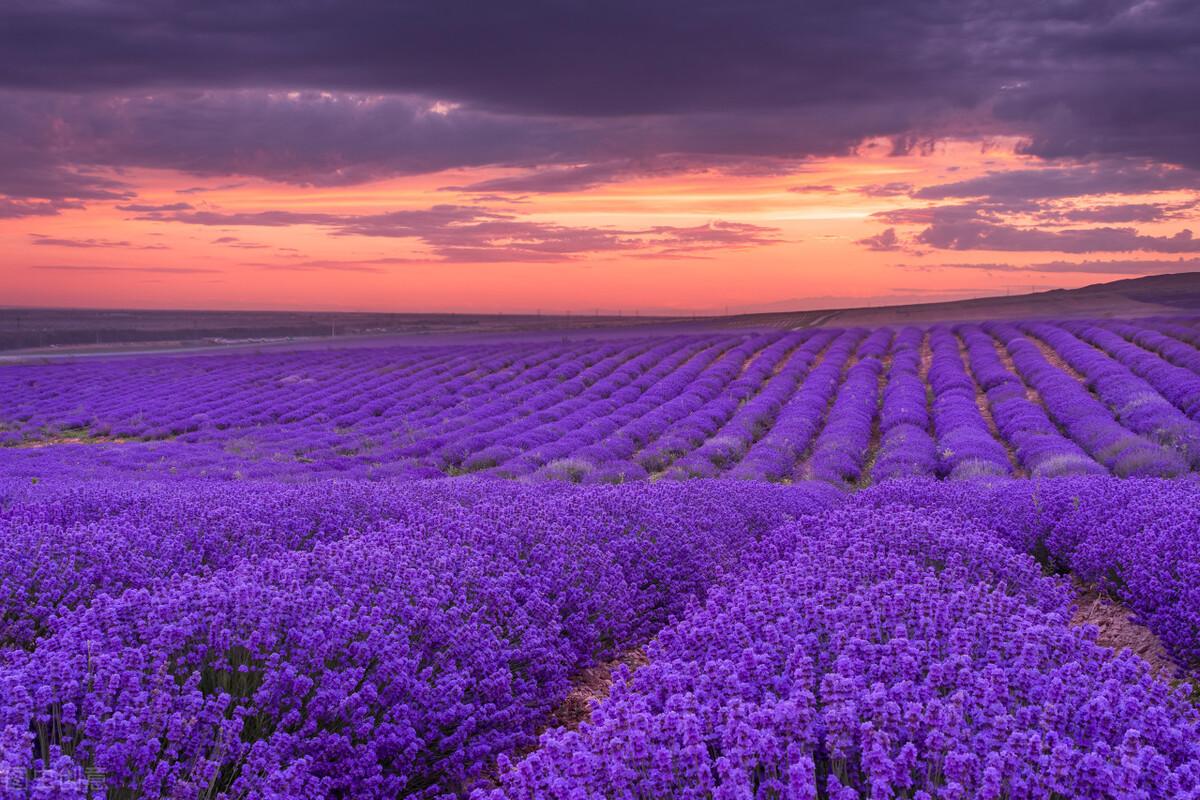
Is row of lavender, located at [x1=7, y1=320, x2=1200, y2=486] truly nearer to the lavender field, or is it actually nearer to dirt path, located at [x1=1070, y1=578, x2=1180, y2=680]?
the lavender field

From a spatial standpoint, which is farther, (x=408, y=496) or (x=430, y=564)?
(x=408, y=496)

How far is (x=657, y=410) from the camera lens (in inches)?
795

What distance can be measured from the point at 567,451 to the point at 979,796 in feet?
45.4

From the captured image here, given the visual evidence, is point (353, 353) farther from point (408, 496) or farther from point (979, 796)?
point (979, 796)

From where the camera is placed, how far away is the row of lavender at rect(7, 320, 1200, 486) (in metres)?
14.7

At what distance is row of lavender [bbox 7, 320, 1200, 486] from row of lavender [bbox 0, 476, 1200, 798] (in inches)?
262

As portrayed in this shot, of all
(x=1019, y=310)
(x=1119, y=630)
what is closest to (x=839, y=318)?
(x=1019, y=310)

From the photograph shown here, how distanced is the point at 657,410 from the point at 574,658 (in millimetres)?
14980

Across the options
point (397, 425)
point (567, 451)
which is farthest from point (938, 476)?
point (397, 425)

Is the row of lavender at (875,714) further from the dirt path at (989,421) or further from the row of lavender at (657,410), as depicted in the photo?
the dirt path at (989,421)

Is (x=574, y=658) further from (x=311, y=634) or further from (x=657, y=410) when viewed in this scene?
(x=657, y=410)

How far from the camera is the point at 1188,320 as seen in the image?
34.7 m

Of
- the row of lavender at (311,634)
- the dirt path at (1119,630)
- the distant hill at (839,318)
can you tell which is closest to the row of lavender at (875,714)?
the row of lavender at (311,634)

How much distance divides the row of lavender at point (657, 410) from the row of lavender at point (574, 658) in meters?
6.65
